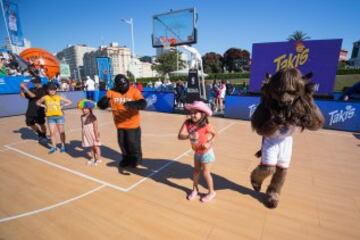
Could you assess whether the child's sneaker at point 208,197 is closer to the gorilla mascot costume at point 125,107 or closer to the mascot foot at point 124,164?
the gorilla mascot costume at point 125,107

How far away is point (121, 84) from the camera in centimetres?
346

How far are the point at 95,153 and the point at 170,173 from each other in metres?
1.77

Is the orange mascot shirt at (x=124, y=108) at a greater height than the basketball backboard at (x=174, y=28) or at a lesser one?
lesser

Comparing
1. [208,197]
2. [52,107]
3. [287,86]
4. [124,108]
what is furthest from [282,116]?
[52,107]

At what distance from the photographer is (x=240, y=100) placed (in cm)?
905

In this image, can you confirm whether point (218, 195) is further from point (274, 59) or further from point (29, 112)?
point (274, 59)

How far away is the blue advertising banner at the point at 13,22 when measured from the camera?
15884 mm

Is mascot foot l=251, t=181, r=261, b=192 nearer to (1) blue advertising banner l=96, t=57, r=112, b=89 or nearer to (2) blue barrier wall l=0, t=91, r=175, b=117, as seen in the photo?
(2) blue barrier wall l=0, t=91, r=175, b=117

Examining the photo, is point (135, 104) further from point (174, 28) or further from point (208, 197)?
point (174, 28)

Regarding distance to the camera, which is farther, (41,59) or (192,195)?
(41,59)

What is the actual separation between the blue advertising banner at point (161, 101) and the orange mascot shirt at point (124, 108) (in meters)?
7.28

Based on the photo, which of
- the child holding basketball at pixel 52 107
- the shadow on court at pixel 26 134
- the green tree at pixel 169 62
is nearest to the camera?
the child holding basketball at pixel 52 107

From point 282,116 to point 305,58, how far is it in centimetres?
894

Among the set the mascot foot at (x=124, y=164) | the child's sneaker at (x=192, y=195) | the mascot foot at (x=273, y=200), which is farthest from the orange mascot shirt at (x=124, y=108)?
the mascot foot at (x=273, y=200)
